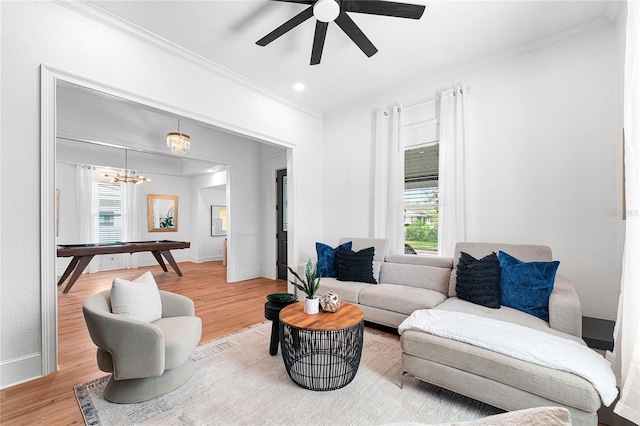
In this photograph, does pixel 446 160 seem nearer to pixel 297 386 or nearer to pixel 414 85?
pixel 414 85

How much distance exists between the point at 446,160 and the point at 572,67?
56.6 inches

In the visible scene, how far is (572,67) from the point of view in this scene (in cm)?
279

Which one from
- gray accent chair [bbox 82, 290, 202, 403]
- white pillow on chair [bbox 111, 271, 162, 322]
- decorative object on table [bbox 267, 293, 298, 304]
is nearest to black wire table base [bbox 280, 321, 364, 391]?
decorative object on table [bbox 267, 293, 298, 304]

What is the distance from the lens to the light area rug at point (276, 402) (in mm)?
1708

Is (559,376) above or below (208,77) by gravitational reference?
below

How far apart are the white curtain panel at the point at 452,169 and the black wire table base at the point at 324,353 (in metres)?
1.96

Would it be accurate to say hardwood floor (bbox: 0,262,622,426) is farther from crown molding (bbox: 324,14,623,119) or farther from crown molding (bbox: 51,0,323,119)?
crown molding (bbox: 324,14,623,119)

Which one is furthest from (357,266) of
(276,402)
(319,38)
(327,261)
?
(319,38)

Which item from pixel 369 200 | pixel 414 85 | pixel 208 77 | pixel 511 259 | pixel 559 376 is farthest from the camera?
pixel 369 200

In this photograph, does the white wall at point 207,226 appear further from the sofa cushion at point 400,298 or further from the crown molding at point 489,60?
the sofa cushion at point 400,298

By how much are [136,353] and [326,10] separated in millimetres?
2847

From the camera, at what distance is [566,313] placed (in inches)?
80.1

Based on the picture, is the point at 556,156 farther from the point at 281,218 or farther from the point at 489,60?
the point at 281,218

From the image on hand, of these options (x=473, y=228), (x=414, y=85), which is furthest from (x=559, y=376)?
(x=414, y=85)
